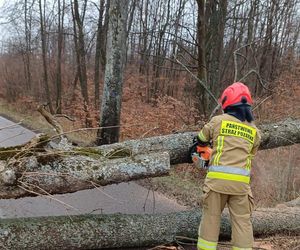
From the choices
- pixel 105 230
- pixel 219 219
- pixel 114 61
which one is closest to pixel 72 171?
pixel 105 230

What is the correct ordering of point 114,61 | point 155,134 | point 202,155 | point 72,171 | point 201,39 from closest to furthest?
point 72,171 < point 202,155 < point 114,61 < point 201,39 < point 155,134

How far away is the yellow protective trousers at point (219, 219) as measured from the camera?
387cm

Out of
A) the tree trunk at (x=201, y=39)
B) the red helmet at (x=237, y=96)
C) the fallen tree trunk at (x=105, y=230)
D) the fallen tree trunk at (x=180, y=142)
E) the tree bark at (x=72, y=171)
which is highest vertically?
the tree trunk at (x=201, y=39)

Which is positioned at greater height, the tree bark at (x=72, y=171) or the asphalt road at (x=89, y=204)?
the tree bark at (x=72, y=171)

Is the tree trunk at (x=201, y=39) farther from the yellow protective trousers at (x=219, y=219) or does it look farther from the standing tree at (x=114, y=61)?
the yellow protective trousers at (x=219, y=219)

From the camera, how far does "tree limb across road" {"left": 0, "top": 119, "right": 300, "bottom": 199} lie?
149 inches

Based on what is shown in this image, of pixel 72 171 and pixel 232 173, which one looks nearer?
pixel 232 173

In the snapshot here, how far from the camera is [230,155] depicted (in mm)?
3910

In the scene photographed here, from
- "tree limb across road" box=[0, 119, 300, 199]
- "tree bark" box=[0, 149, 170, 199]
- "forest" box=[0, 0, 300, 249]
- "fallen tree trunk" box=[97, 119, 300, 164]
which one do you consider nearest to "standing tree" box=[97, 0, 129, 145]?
"forest" box=[0, 0, 300, 249]

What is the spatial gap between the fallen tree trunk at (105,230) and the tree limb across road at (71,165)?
1.29 ft

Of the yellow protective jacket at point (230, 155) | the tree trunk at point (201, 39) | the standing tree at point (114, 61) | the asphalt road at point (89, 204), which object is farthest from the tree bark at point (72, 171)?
the tree trunk at point (201, 39)

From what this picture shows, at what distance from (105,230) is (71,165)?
852 mm

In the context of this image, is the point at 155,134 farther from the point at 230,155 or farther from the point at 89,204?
the point at 230,155

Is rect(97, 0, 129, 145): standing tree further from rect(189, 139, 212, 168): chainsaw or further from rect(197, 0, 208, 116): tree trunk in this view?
rect(189, 139, 212, 168): chainsaw
